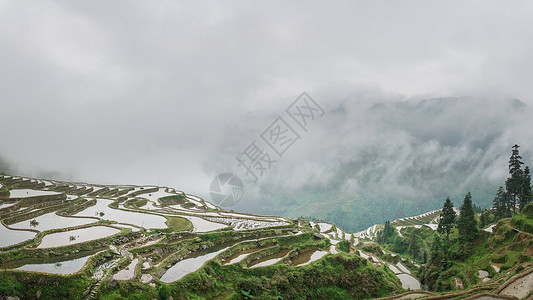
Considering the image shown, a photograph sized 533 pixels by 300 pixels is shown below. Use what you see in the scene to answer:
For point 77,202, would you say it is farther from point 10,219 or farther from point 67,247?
point 67,247

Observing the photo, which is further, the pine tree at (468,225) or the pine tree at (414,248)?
the pine tree at (414,248)

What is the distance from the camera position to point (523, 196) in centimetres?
4256

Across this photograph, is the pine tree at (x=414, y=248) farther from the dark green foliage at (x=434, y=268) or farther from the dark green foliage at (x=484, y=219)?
the dark green foliage at (x=434, y=268)

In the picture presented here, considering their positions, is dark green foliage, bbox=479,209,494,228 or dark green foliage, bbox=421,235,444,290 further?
dark green foliage, bbox=479,209,494,228

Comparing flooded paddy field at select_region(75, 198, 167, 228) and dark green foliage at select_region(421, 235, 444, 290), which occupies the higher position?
flooded paddy field at select_region(75, 198, 167, 228)

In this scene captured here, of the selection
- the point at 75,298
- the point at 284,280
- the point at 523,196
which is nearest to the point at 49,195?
the point at 75,298

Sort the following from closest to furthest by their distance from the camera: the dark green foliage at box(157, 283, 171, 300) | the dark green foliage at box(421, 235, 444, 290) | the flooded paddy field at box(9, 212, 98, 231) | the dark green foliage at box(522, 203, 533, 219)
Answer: the dark green foliage at box(157, 283, 171, 300)
the flooded paddy field at box(9, 212, 98, 231)
the dark green foliage at box(522, 203, 533, 219)
the dark green foliage at box(421, 235, 444, 290)

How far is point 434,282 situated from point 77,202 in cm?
5606

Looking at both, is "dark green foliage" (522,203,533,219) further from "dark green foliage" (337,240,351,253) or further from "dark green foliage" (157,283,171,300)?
"dark green foliage" (157,283,171,300)

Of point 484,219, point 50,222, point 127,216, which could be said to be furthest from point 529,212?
point 50,222

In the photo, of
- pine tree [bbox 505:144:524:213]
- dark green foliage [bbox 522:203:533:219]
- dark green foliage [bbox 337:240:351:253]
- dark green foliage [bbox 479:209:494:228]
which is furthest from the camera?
dark green foliage [bbox 479:209:494:228]

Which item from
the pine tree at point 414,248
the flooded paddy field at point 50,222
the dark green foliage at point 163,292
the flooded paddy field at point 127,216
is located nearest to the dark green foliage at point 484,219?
the pine tree at point 414,248

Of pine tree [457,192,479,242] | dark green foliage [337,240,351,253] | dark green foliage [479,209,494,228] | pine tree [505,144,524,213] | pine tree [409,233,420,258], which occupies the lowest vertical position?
pine tree [409,233,420,258]

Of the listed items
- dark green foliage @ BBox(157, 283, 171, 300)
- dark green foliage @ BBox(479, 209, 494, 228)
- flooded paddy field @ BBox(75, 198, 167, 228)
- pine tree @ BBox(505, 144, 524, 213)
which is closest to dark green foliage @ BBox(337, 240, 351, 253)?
flooded paddy field @ BBox(75, 198, 167, 228)
